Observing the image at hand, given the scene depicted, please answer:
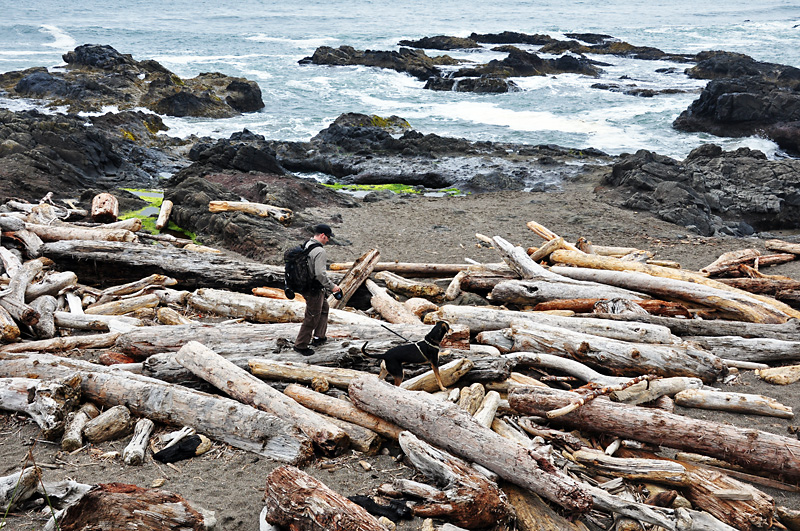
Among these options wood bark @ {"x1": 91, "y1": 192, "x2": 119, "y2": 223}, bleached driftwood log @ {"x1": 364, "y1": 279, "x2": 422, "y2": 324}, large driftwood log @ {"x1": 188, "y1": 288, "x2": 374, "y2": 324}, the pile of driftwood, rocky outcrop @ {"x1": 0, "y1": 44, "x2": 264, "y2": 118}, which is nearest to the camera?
the pile of driftwood

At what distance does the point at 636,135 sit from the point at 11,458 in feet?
117

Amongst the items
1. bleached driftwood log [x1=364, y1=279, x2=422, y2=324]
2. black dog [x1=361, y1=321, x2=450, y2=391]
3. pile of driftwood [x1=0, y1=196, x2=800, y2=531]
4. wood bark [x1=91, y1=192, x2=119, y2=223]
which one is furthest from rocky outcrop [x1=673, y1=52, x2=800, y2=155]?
wood bark [x1=91, y1=192, x2=119, y2=223]

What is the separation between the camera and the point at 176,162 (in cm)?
2808

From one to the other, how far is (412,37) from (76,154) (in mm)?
57774

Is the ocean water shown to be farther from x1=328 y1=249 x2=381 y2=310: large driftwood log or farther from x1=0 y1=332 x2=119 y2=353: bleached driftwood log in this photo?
x1=0 y1=332 x2=119 y2=353: bleached driftwood log

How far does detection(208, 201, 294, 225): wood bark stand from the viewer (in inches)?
691

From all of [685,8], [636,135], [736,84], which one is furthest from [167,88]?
[685,8]

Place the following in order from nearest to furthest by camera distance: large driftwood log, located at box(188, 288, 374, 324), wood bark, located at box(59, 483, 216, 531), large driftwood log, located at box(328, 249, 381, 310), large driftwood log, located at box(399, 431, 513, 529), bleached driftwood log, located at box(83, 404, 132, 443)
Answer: wood bark, located at box(59, 483, 216, 531) → large driftwood log, located at box(399, 431, 513, 529) → bleached driftwood log, located at box(83, 404, 132, 443) → large driftwood log, located at box(188, 288, 374, 324) → large driftwood log, located at box(328, 249, 381, 310)

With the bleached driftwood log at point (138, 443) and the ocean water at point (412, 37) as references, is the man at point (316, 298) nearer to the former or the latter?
the bleached driftwood log at point (138, 443)

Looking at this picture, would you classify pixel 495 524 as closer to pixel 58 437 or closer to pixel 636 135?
pixel 58 437

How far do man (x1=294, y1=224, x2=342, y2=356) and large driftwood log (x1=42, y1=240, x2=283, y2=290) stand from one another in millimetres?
3653

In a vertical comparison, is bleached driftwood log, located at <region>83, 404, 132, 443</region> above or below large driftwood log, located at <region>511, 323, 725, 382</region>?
below

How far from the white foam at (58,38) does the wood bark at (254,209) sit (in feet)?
190

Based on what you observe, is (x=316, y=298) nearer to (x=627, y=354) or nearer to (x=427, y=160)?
(x=627, y=354)
